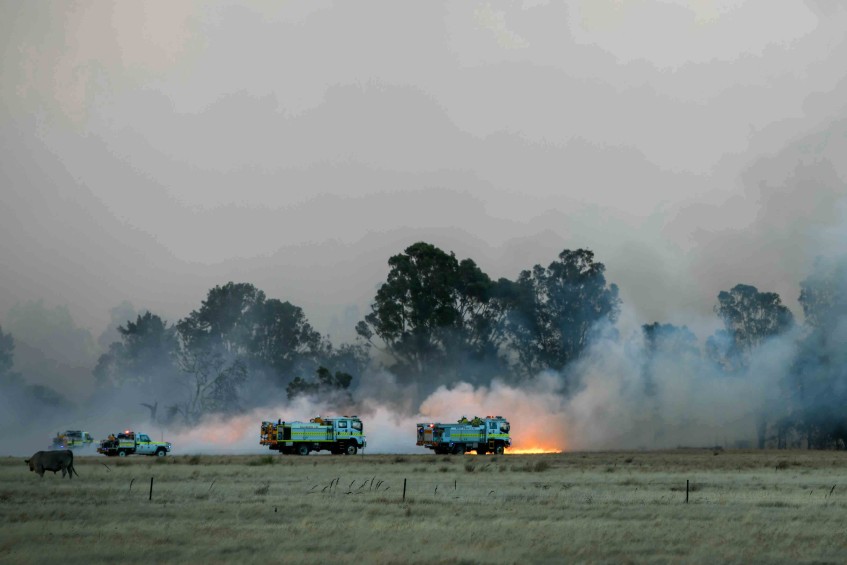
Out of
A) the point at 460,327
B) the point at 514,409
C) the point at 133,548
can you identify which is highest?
the point at 460,327

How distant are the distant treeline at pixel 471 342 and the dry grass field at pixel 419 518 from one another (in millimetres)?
59245

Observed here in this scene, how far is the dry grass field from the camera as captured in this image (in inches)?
1127

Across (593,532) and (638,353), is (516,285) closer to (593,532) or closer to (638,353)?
(638,353)

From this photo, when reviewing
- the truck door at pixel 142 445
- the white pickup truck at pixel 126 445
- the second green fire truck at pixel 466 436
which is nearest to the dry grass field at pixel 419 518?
the white pickup truck at pixel 126 445

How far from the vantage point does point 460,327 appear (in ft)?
450

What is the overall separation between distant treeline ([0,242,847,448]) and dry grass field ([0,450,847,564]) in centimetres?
5924

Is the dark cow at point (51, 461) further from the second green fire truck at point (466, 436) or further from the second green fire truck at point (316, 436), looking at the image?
the second green fire truck at point (466, 436)

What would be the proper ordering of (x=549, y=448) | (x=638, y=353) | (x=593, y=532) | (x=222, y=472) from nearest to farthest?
(x=593, y=532) → (x=222, y=472) → (x=549, y=448) → (x=638, y=353)

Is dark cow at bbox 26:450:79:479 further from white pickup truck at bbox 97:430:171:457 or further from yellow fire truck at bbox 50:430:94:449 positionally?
yellow fire truck at bbox 50:430:94:449

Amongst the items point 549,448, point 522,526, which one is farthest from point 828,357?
point 522,526

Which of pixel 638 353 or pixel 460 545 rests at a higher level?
pixel 638 353

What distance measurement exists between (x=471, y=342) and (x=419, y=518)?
10188 centimetres

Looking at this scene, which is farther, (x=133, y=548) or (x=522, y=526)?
(x=522, y=526)

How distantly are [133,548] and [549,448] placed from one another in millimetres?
86160
